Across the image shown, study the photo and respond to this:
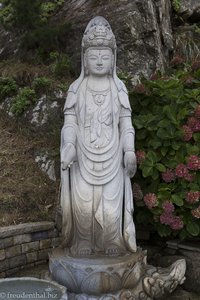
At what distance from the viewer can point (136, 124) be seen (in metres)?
4.18

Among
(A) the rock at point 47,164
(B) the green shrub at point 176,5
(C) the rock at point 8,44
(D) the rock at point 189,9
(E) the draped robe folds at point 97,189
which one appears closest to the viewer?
(E) the draped robe folds at point 97,189

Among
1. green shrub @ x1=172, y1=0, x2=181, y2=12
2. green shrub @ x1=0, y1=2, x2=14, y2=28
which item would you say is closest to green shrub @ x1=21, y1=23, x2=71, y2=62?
green shrub @ x1=0, y1=2, x2=14, y2=28

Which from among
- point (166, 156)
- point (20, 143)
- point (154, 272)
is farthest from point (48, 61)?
point (154, 272)

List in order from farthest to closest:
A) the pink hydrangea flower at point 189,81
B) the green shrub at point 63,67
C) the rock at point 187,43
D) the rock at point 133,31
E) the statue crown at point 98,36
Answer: the rock at point 187,43, the rock at point 133,31, the green shrub at point 63,67, the pink hydrangea flower at point 189,81, the statue crown at point 98,36

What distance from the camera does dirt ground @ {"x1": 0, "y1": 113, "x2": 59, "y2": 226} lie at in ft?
14.4

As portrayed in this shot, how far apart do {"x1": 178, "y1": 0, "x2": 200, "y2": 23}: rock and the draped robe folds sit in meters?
4.72

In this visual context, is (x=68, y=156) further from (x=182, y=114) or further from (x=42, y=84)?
(x=42, y=84)

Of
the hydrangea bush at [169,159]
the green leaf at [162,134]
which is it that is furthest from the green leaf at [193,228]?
the green leaf at [162,134]

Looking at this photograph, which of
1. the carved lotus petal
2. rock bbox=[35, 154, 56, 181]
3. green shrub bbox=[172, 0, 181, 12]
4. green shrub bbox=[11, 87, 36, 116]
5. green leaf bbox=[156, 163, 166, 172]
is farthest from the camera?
green shrub bbox=[172, 0, 181, 12]

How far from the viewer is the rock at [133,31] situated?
616 cm

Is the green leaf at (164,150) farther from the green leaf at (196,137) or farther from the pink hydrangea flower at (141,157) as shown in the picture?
the green leaf at (196,137)

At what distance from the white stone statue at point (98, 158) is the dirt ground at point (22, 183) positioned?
915 mm

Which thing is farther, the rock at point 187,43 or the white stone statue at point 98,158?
the rock at point 187,43

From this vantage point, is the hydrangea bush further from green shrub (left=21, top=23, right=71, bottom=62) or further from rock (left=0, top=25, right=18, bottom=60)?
rock (left=0, top=25, right=18, bottom=60)
